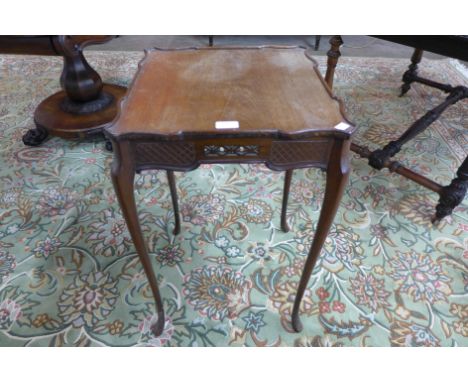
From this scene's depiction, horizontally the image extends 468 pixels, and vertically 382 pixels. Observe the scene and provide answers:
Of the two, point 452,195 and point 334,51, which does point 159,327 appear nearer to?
point 452,195

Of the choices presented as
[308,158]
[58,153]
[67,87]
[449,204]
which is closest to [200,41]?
[67,87]

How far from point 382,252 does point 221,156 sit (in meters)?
0.86

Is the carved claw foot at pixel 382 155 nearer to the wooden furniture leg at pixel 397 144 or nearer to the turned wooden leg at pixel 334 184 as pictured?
the wooden furniture leg at pixel 397 144

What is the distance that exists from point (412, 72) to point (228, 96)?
186 centimetres

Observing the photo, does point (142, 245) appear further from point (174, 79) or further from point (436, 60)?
point (436, 60)

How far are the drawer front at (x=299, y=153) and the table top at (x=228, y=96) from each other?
3 cm

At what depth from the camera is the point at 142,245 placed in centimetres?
83

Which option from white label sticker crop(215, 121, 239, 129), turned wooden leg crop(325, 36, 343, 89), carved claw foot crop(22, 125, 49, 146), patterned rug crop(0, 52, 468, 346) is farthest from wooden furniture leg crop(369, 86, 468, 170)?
carved claw foot crop(22, 125, 49, 146)

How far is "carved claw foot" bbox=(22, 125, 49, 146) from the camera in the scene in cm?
172

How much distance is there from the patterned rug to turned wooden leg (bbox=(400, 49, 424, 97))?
54 centimetres

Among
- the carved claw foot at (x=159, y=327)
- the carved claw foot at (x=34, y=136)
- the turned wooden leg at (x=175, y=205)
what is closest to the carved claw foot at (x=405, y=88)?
the turned wooden leg at (x=175, y=205)

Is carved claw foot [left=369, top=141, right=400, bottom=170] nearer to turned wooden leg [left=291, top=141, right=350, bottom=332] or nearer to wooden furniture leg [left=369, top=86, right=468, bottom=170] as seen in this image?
wooden furniture leg [left=369, top=86, right=468, bottom=170]

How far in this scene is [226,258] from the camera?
1204mm

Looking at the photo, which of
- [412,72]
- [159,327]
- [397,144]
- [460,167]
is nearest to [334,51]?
[397,144]
